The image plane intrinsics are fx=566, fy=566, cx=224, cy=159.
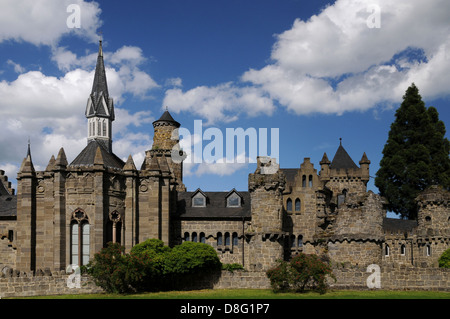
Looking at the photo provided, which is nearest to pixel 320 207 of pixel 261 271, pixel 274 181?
pixel 274 181

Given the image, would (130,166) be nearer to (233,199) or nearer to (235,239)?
(233,199)

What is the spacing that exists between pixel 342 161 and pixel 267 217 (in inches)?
919

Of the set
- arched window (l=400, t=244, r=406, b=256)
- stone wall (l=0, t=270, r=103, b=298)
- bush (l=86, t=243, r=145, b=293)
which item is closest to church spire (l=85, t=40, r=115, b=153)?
bush (l=86, t=243, r=145, b=293)

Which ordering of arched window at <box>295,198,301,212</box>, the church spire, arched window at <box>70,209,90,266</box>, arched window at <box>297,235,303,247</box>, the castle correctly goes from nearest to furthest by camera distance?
1. the castle
2. arched window at <box>70,209,90,266</box>
3. arched window at <box>297,235,303,247</box>
4. arched window at <box>295,198,301,212</box>
5. the church spire

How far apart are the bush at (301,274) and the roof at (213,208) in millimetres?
12741

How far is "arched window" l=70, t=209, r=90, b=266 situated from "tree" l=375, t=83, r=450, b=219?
130 feet

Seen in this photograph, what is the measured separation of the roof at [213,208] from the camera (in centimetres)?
5612

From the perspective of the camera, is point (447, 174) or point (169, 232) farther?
point (447, 174)

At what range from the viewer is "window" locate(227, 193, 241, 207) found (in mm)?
58219

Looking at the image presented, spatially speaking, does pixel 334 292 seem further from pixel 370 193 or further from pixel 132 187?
pixel 132 187

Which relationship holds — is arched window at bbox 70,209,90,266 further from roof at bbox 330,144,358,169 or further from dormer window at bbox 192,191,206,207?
roof at bbox 330,144,358,169

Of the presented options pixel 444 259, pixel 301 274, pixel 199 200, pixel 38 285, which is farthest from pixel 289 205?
pixel 38 285

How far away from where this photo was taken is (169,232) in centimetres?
5391
